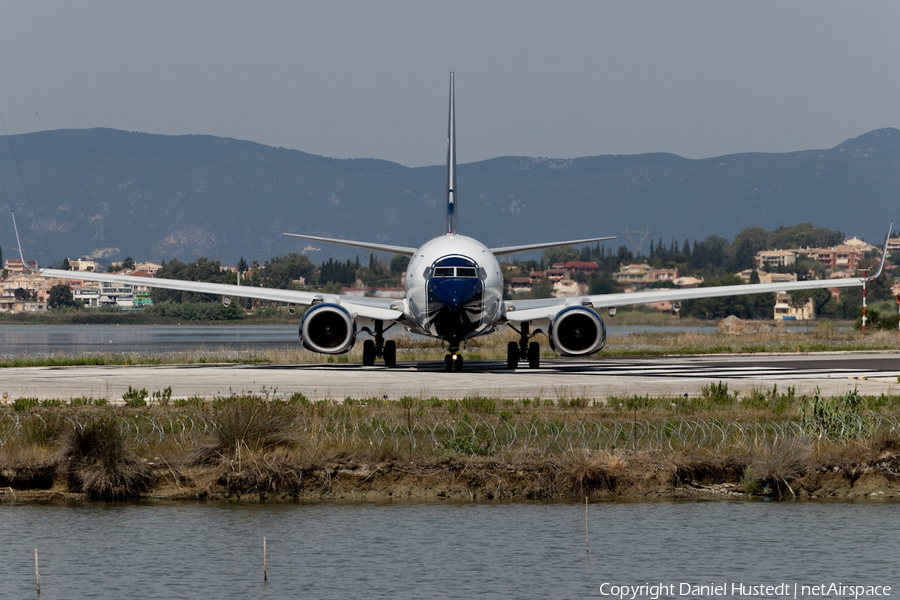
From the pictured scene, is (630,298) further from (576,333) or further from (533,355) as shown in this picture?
(576,333)

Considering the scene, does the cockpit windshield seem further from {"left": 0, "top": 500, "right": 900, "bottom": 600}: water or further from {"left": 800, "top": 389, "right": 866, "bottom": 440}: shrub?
{"left": 0, "top": 500, "right": 900, "bottom": 600}: water

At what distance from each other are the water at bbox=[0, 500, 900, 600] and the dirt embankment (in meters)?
0.52

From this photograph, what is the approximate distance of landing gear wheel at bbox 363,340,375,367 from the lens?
42.3 metres

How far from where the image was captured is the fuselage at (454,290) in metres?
35.5

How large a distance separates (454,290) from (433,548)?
19.9 m

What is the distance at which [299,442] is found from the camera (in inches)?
795

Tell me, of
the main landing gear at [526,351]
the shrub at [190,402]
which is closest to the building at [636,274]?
the main landing gear at [526,351]

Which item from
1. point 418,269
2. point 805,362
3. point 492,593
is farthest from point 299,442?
point 805,362

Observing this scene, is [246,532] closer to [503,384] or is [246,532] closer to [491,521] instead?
[491,521]

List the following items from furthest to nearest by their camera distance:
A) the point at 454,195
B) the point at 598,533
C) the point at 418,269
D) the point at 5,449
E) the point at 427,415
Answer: the point at 454,195 < the point at 418,269 < the point at 427,415 < the point at 5,449 < the point at 598,533

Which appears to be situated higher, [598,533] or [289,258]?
[289,258]

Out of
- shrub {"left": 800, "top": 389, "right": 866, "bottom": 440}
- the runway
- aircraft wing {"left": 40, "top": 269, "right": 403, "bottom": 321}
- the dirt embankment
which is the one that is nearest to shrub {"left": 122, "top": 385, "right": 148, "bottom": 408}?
the runway

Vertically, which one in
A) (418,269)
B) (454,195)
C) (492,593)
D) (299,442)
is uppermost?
(454,195)

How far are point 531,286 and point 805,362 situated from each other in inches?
1355
